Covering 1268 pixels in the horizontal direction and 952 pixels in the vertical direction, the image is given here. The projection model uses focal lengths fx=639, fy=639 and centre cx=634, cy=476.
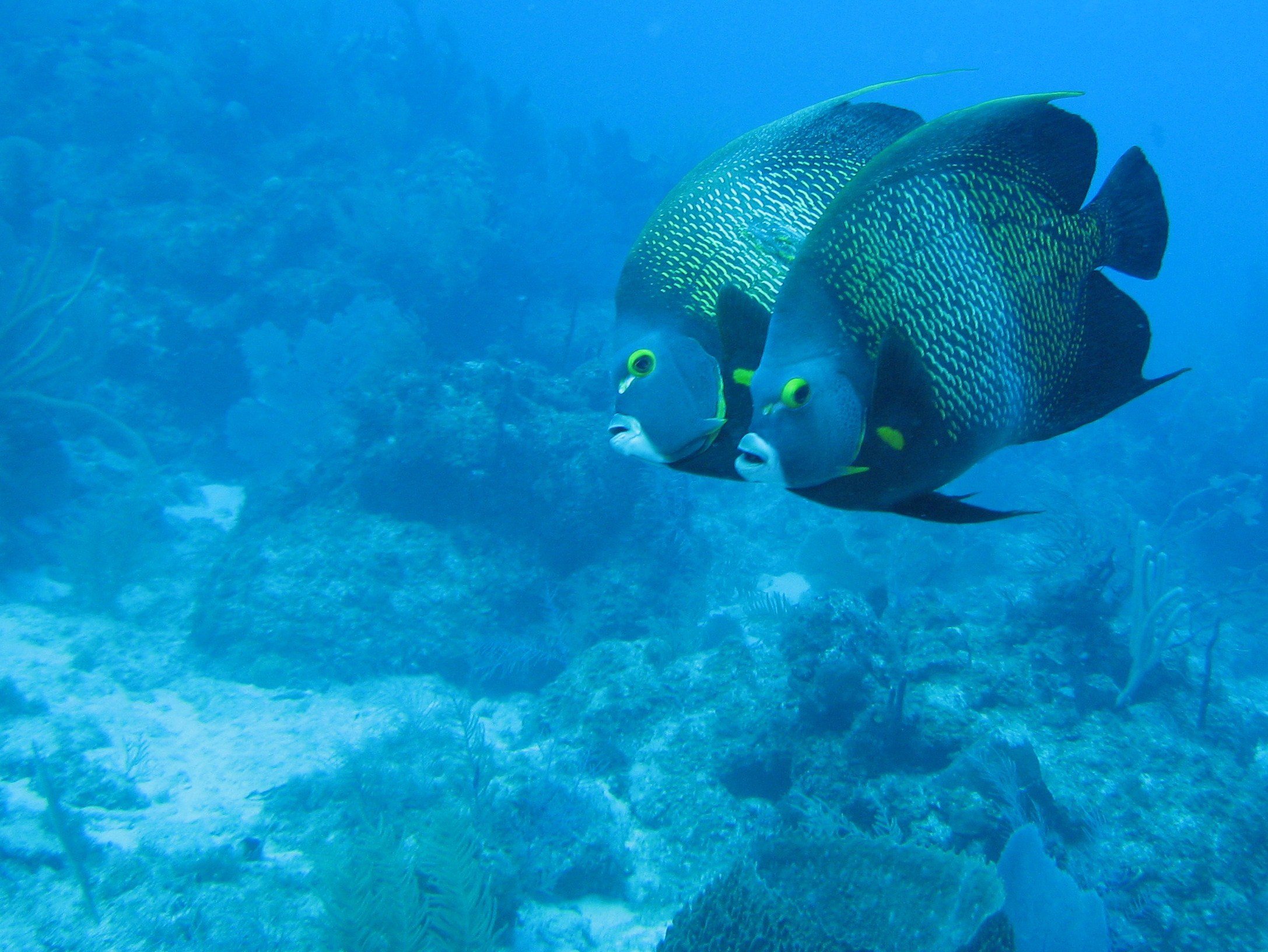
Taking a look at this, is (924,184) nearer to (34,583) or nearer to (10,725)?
(10,725)

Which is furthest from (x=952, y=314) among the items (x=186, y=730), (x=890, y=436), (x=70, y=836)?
(x=186, y=730)

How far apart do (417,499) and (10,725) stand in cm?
406

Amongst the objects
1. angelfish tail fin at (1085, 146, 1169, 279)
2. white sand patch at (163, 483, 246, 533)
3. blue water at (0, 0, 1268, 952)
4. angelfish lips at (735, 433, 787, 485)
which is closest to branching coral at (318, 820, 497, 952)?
blue water at (0, 0, 1268, 952)

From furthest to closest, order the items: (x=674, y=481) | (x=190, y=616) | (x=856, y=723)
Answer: (x=674, y=481) < (x=190, y=616) < (x=856, y=723)

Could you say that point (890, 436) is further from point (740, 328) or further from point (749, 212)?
point (749, 212)

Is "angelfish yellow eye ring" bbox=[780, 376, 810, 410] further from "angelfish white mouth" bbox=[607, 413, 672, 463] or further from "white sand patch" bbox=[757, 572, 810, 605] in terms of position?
"white sand patch" bbox=[757, 572, 810, 605]

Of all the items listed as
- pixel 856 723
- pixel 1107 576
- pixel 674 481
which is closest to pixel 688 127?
pixel 674 481

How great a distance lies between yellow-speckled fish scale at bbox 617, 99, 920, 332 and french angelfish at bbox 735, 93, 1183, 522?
0.62 ft

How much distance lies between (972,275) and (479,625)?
7036mm

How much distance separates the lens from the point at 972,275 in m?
0.86

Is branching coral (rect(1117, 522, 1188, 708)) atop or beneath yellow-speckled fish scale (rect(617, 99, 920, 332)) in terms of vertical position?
beneath

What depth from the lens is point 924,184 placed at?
0.85 metres

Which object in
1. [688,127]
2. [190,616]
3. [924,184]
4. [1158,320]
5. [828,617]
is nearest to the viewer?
[924,184]

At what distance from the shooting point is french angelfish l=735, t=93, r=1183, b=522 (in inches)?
30.0
